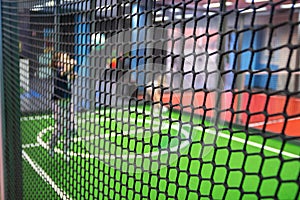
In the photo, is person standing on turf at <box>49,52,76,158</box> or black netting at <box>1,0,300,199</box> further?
person standing on turf at <box>49,52,76,158</box>

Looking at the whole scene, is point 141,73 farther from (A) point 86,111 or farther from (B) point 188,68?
(A) point 86,111

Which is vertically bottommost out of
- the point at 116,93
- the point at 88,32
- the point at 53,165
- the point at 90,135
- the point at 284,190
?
the point at 284,190

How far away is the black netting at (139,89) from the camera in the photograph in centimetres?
39

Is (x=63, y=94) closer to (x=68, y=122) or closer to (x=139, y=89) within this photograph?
(x=68, y=122)

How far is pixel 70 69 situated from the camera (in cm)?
80

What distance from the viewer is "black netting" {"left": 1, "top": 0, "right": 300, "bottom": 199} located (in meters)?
0.39

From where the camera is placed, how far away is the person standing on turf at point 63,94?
797 millimetres

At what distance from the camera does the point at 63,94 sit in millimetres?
829

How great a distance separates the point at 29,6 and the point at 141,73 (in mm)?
694

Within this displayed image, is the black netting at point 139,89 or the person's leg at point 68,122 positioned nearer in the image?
the black netting at point 139,89

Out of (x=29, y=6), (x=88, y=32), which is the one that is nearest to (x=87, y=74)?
(x=88, y=32)

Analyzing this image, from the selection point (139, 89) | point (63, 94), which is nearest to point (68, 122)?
point (63, 94)

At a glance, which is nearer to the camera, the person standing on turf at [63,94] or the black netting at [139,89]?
the black netting at [139,89]

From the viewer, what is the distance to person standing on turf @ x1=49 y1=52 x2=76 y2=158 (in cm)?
80
